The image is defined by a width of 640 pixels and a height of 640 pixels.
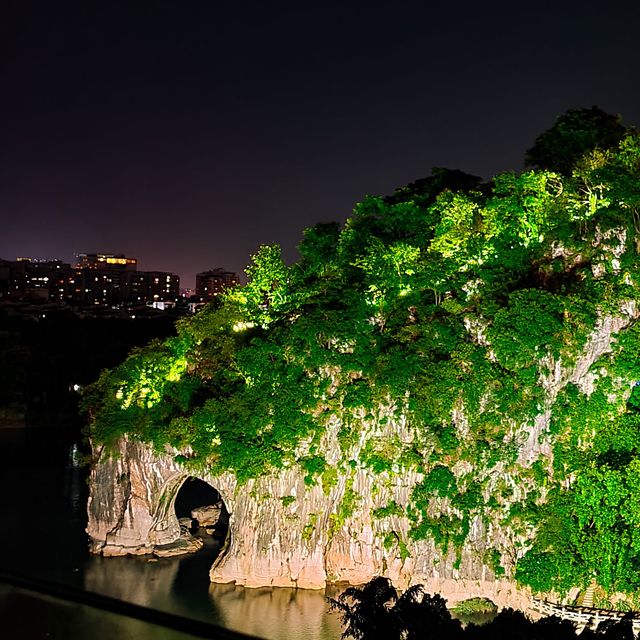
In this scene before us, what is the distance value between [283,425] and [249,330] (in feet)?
14.7

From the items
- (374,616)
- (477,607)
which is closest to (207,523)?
(477,607)

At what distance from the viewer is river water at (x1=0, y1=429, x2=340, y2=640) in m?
17.3

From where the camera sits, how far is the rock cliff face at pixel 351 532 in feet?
56.8

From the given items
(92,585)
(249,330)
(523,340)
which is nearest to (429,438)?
(523,340)

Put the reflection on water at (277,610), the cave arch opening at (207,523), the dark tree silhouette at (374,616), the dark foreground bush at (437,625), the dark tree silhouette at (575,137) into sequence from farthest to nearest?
the dark tree silhouette at (575,137)
the cave arch opening at (207,523)
the reflection on water at (277,610)
the dark tree silhouette at (374,616)
the dark foreground bush at (437,625)

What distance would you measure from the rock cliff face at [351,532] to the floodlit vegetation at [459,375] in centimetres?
21

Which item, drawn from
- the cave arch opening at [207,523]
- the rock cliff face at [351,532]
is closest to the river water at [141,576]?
the cave arch opening at [207,523]

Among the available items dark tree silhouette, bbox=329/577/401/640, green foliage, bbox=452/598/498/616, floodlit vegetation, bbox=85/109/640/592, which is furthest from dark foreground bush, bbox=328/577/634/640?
green foliage, bbox=452/598/498/616

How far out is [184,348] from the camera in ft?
72.9

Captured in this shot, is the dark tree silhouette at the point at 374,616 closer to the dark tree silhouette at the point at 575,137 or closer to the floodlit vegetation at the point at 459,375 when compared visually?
the floodlit vegetation at the point at 459,375

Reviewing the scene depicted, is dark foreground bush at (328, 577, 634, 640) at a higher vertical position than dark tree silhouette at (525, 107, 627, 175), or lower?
lower

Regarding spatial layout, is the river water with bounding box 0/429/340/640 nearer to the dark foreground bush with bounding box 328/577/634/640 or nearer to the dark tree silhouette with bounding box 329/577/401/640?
the dark tree silhouette with bounding box 329/577/401/640

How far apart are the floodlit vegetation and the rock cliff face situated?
0.69 feet

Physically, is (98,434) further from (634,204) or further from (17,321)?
(17,321)
